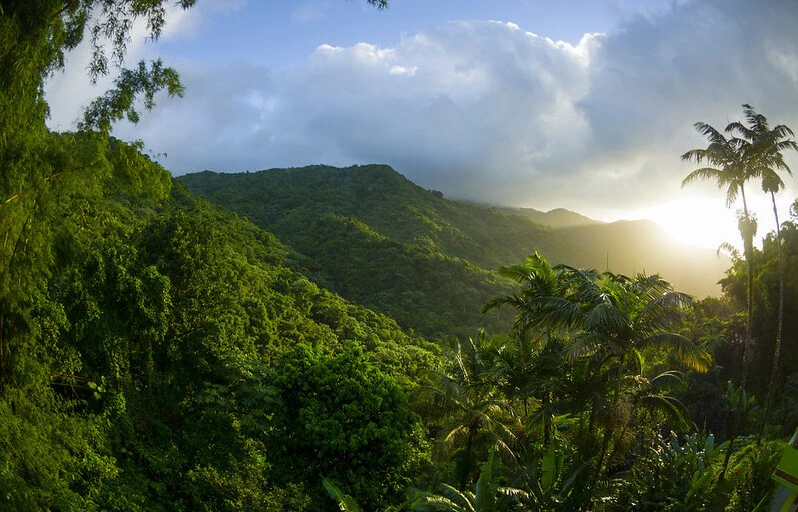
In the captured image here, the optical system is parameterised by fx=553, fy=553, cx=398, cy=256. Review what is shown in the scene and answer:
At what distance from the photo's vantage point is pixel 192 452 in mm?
15523

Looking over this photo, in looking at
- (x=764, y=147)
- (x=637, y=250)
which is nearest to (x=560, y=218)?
(x=637, y=250)

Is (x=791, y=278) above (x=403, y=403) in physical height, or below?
above

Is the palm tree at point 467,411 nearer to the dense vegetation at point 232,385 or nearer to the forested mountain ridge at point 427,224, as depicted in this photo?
the dense vegetation at point 232,385

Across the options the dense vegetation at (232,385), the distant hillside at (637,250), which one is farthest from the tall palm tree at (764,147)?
the distant hillside at (637,250)

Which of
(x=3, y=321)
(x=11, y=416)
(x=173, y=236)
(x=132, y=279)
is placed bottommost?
(x=11, y=416)

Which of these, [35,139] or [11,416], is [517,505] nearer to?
[11,416]

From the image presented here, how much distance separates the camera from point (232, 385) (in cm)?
1669

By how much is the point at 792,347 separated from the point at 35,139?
105 feet

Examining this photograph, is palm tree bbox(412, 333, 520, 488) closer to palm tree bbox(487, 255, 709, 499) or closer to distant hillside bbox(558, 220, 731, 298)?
palm tree bbox(487, 255, 709, 499)

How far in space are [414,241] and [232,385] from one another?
5203 cm

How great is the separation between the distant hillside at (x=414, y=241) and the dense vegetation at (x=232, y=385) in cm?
2455

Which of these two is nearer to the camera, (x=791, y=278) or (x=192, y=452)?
(x=192, y=452)

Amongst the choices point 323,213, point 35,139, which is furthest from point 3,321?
point 323,213

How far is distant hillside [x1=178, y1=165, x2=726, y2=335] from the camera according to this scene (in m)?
51.9
